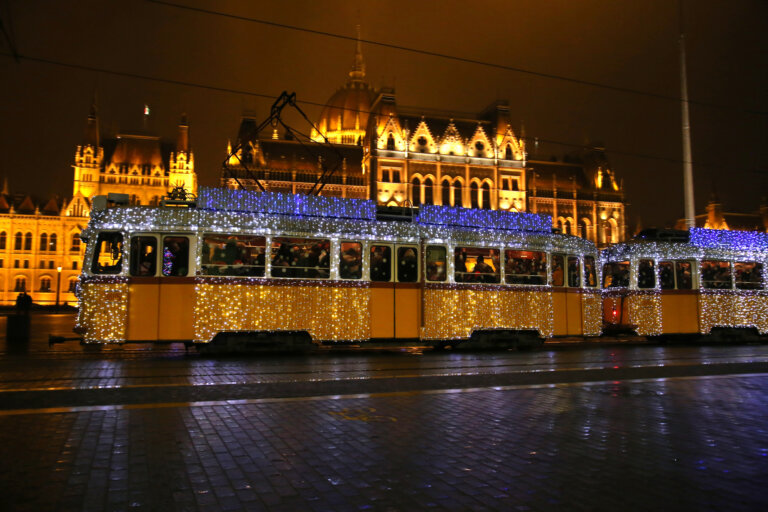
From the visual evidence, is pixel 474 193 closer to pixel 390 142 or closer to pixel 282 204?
pixel 390 142

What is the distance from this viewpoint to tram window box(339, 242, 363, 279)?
1472 centimetres

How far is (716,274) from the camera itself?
19.3 meters

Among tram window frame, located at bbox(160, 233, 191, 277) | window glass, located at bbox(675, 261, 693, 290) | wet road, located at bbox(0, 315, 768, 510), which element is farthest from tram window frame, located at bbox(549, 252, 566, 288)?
tram window frame, located at bbox(160, 233, 191, 277)

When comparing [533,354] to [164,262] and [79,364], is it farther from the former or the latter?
[79,364]

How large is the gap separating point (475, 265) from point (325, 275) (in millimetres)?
4225

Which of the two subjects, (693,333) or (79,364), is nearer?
(79,364)

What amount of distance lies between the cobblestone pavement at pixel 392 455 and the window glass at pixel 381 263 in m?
6.72

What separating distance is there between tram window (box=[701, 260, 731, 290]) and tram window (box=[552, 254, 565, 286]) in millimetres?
5710

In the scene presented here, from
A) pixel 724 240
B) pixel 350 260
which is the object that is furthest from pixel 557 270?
pixel 724 240

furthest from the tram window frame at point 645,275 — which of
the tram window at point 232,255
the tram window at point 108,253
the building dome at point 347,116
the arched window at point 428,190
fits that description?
the building dome at point 347,116

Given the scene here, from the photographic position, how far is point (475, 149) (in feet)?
288

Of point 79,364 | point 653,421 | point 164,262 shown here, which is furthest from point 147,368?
point 653,421

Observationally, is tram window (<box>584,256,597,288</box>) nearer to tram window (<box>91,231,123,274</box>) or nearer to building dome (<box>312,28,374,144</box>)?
tram window (<box>91,231,123,274</box>)

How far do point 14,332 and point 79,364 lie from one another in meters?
7.85
